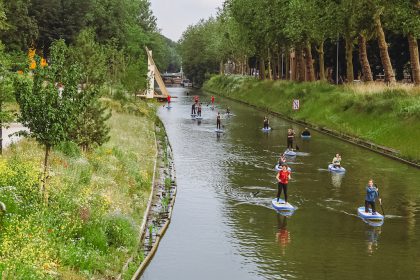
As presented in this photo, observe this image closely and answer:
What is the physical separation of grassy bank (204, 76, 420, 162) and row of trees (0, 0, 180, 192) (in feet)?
66.2

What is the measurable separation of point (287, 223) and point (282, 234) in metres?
1.73

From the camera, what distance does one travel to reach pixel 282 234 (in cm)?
2352

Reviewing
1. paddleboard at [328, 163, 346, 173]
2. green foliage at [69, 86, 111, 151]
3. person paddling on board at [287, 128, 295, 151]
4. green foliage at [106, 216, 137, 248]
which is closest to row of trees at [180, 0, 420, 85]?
person paddling on board at [287, 128, 295, 151]

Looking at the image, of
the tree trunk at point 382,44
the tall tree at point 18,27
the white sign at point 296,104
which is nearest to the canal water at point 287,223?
the tree trunk at point 382,44

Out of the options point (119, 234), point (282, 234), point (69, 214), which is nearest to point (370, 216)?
point (282, 234)

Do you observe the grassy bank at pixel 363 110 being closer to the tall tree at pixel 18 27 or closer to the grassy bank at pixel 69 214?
the grassy bank at pixel 69 214

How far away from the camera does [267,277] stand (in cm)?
1861

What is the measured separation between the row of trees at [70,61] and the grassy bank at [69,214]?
123cm

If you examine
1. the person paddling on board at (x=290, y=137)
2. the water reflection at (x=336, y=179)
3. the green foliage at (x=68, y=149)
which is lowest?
the water reflection at (x=336, y=179)

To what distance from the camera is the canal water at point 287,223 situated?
773 inches

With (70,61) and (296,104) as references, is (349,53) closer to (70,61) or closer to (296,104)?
(296,104)

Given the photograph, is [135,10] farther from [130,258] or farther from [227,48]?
[130,258]

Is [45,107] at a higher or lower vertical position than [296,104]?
higher

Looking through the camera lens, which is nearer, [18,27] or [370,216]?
[370,216]
